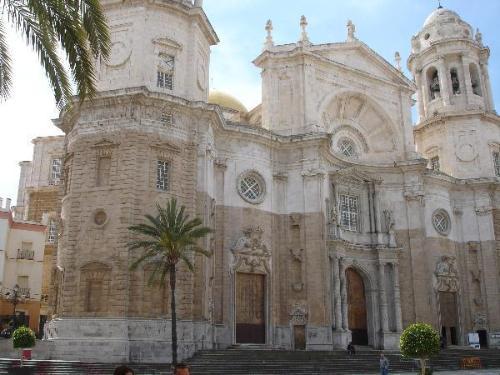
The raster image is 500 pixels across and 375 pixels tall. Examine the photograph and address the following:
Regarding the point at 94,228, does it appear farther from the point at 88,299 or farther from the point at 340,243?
the point at 340,243

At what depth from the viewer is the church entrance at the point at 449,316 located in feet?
124

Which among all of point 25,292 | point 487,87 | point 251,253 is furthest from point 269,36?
point 25,292

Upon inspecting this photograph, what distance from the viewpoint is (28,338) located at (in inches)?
908

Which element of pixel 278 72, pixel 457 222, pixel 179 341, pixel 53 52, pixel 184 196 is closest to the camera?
pixel 53 52

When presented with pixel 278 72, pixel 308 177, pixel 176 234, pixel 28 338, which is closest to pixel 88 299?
pixel 28 338

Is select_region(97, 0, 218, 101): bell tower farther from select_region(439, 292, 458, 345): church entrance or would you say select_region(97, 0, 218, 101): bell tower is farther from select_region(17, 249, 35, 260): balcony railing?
select_region(439, 292, 458, 345): church entrance

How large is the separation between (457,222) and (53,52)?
3404 centimetres

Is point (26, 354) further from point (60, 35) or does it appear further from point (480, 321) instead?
point (480, 321)

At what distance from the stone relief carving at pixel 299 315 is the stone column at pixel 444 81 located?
21.1 meters

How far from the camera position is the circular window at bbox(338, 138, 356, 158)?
38409 mm

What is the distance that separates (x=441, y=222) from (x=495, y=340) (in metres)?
8.30

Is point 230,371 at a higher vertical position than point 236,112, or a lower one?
lower

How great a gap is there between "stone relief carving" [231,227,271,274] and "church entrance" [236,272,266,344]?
18.8 inches

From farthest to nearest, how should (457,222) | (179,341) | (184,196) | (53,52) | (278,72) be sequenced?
(457,222), (278,72), (184,196), (179,341), (53,52)
